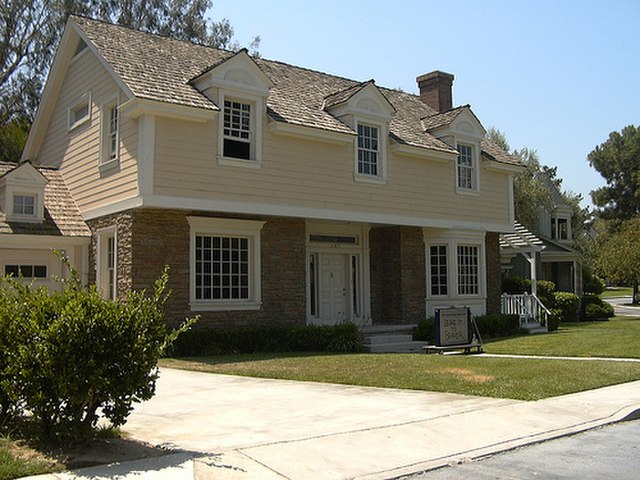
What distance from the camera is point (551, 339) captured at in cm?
2073

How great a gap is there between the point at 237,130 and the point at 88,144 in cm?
457

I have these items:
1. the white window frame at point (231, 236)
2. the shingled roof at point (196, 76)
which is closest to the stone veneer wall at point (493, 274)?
the shingled roof at point (196, 76)

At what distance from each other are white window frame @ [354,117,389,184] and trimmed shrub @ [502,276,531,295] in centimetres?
966

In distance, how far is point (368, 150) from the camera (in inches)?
850

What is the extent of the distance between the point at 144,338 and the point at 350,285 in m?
16.2

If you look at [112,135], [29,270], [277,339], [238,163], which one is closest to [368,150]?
[238,163]

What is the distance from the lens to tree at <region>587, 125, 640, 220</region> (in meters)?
76.9

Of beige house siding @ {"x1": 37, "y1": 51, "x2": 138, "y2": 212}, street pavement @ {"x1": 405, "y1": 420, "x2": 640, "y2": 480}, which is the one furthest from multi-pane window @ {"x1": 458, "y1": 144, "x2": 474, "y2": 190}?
street pavement @ {"x1": 405, "y1": 420, "x2": 640, "y2": 480}

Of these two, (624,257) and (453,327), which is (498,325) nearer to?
(453,327)

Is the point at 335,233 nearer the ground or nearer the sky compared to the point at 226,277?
nearer the sky

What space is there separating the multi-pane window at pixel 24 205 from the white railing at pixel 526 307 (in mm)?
16173

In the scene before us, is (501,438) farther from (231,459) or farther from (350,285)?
(350,285)

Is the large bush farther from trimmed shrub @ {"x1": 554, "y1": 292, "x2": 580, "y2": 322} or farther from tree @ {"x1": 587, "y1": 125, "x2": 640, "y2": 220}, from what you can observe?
tree @ {"x1": 587, "y1": 125, "x2": 640, "y2": 220}

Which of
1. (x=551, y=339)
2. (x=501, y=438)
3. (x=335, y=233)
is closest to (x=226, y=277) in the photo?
(x=335, y=233)
